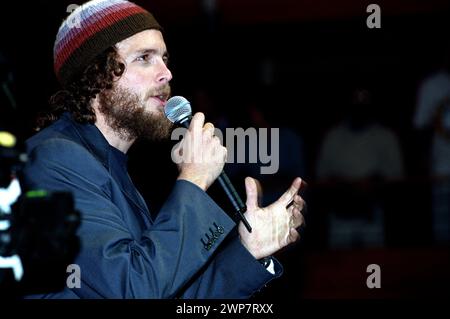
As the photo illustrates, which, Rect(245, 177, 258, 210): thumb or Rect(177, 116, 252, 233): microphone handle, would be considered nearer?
Rect(177, 116, 252, 233): microphone handle

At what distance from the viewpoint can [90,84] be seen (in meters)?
2.52

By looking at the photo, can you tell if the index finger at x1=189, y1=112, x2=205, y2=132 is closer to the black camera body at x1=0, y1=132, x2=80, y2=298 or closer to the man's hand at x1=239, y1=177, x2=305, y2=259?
the man's hand at x1=239, y1=177, x2=305, y2=259

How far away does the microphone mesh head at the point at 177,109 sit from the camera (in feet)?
7.45

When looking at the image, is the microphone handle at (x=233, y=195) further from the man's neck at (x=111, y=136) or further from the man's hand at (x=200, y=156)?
the man's neck at (x=111, y=136)

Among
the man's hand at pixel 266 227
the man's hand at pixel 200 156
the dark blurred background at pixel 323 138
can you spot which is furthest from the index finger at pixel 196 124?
the dark blurred background at pixel 323 138

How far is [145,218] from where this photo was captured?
2.29 metres

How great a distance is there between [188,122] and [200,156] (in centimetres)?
20

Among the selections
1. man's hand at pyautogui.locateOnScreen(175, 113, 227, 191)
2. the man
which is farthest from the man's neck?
man's hand at pyautogui.locateOnScreen(175, 113, 227, 191)

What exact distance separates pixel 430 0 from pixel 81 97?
→ 472 cm

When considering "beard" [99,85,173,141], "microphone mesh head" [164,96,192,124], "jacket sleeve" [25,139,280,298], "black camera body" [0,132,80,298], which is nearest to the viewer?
"black camera body" [0,132,80,298]

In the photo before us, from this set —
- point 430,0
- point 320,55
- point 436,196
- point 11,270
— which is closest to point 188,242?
point 11,270

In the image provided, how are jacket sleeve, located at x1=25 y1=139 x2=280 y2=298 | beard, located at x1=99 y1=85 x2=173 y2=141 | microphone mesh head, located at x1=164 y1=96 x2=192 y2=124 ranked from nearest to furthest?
jacket sleeve, located at x1=25 y1=139 x2=280 y2=298, microphone mesh head, located at x1=164 y1=96 x2=192 y2=124, beard, located at x1=99 y1=85 x2=173 y2=141

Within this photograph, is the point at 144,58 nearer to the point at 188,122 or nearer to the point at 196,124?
the point at 188,122

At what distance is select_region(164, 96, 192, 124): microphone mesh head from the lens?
2.27m
